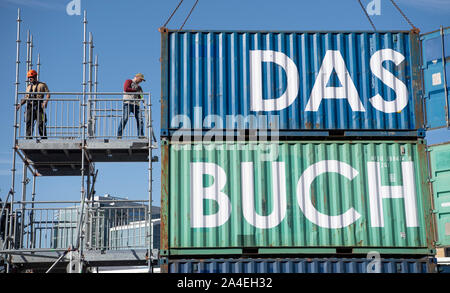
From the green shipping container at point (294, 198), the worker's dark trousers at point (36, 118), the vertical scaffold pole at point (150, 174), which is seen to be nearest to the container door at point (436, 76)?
the green shipping container at point (294, 198)

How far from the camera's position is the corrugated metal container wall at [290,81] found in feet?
48.9

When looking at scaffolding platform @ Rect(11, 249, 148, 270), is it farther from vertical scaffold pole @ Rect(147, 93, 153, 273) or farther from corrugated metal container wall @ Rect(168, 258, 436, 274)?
corrugated metal container wall @ Rect(168, 258, 436, 274)

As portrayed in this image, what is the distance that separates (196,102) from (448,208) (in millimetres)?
6501

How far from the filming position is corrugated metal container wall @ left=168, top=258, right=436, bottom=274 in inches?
547

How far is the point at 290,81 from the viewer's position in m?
15.2

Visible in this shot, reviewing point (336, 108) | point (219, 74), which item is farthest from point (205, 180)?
point (336, 108)

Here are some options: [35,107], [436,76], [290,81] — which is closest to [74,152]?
[35,107]

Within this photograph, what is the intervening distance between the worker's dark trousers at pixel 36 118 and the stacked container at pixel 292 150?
360cm

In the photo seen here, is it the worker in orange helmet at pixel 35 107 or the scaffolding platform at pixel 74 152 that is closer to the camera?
the scaffolding platform at pixel 74 152

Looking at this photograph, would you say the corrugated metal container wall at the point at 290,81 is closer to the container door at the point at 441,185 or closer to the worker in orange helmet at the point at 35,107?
the container door at the point at 441,185

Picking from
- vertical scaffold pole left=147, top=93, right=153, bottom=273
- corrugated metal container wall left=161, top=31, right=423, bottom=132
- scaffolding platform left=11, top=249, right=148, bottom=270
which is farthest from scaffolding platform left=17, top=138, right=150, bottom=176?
scaffolding platform left=11, top=249, right=148, bottom=270

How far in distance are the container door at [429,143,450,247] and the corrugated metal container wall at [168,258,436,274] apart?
3.40 feet

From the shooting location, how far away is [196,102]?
49.0ft
